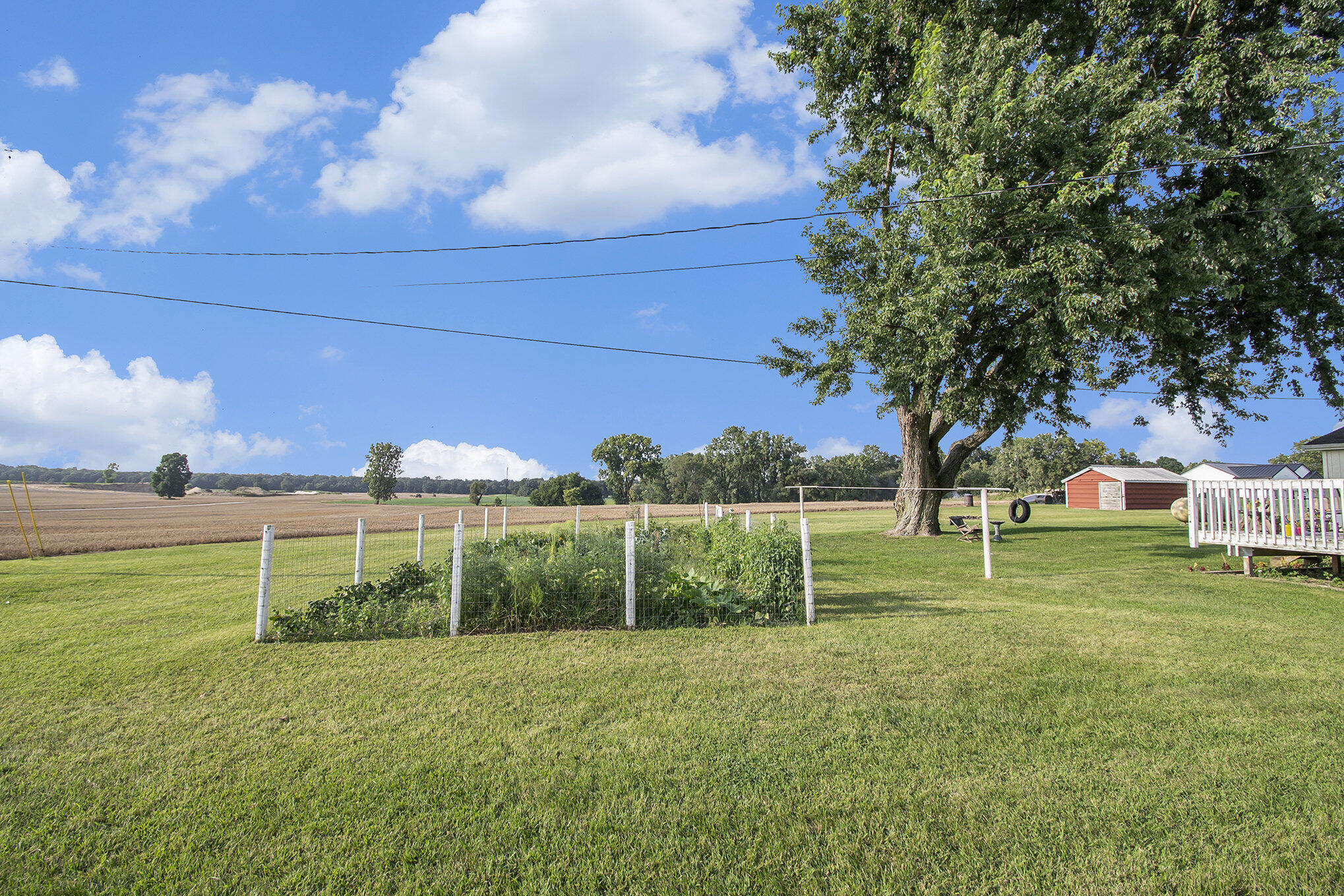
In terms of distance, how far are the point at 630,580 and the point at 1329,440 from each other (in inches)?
1237

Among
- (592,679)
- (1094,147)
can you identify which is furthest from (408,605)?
(1094,147)

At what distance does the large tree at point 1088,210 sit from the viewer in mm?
13516

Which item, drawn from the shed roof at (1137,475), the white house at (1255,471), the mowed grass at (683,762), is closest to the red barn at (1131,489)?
the shed roof at (1137,475)

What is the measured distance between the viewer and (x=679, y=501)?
86.8 meters

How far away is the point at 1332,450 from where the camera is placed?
24547mm

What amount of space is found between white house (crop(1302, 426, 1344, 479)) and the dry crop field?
25.0 meters

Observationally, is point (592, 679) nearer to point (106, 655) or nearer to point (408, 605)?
point (408, 605)

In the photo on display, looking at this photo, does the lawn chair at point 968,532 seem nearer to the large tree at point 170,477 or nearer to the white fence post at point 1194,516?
the white fence post at point 1194,516

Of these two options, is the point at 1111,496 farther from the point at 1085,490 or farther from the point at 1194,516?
the point at 1194,516

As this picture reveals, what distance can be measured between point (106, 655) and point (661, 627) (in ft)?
19.1

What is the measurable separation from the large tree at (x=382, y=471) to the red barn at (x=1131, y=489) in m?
80.0

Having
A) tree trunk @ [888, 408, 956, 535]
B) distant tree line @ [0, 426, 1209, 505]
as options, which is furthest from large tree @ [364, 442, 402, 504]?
tree trunk @ [888, 408, 956, 535]

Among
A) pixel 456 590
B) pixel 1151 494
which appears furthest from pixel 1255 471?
pixel 456 590

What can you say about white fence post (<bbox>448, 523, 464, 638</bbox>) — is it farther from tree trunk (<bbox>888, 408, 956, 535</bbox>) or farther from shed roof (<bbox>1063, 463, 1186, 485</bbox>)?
shed roof (<bbox>1063, 463, 1186, 485</bbox>)
